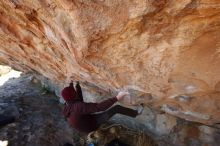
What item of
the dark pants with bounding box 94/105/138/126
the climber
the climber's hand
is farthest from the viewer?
the dark pants with bounding box 94/105/138/126

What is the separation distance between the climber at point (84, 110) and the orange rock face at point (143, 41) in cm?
37

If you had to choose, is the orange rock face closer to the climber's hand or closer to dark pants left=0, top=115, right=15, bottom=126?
the climber's hand

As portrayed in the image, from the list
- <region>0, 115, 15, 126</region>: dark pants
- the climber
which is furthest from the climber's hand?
<region>0, 115, 15, 126</region>: dark pants

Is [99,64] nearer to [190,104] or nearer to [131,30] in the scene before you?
[131,30]

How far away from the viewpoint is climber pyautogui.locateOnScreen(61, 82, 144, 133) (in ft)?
15.8

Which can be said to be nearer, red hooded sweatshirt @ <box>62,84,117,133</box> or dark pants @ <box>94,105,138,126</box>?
red hooded sweatshirt @ <box>62,84,117,133</box>

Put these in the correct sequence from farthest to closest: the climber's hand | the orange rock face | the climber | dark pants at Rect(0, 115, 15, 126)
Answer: dark pants at Rect(0, 115, 15, 126), the climber, the climber's hand, the orange rock face

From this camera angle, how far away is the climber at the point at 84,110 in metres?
4.82

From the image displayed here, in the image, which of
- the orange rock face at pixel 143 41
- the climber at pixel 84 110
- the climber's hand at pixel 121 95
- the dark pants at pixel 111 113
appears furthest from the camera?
the dark pants at pixel 111 113

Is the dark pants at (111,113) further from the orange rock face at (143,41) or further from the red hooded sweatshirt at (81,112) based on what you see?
the orange rock face at (143,41)

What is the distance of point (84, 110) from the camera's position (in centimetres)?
493

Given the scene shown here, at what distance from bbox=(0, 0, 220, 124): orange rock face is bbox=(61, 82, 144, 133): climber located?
1.23 feet

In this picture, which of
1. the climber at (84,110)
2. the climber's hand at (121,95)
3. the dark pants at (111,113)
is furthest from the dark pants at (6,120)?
the climber's hand at (121,95)

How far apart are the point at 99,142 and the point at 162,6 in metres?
3.54
